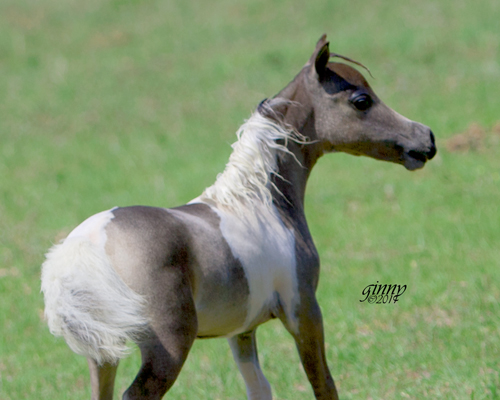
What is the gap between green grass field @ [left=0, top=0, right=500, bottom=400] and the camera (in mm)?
4828

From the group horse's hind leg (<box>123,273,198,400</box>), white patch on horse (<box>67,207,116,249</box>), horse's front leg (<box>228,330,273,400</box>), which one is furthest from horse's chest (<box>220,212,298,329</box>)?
white patch on horse (<box>67,207,116,249</box>)

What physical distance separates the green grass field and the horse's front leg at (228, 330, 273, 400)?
33.2 inches

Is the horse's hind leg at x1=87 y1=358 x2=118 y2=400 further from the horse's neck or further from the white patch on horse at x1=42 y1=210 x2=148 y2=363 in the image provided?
the horse's neck

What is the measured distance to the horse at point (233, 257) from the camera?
267 centimetres

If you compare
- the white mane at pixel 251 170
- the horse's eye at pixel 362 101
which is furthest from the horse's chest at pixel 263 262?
the horse's eye at pixel 362 101

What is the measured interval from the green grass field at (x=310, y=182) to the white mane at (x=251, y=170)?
159 cm

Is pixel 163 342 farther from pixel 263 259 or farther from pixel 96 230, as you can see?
pixel 263 259

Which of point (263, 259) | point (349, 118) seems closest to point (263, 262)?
point (263, 259)

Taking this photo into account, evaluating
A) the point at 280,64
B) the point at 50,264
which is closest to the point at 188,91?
the point at 280,64

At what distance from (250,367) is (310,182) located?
604cm

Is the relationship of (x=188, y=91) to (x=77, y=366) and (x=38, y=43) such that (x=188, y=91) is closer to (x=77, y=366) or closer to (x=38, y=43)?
(x=38, y=43)

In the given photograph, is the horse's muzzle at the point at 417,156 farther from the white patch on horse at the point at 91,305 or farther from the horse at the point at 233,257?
the white patch on horse at the point at 91,305

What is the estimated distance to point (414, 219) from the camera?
7750 mm

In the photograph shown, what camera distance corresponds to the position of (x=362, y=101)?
3.63m
